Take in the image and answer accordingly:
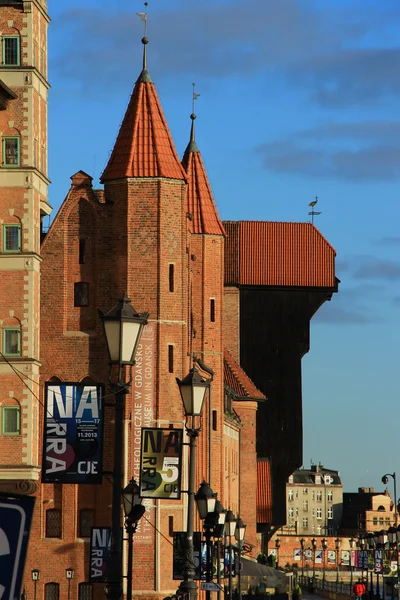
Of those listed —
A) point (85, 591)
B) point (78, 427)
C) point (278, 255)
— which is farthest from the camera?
point (278, 255)

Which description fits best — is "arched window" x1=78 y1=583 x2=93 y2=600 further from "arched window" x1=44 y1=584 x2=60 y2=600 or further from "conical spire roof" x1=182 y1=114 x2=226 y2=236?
"conical spire roof" x1=182 y1=114 x2=226 y2=236

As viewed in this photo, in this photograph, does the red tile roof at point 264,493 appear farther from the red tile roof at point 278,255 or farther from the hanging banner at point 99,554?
the hanging banner at point 99,554

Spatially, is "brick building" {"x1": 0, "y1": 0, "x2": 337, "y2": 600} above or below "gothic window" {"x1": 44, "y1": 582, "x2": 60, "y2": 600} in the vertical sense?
above

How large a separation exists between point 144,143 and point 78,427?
4312 centimetres

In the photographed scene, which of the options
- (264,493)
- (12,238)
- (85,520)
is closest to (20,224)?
(12,238)

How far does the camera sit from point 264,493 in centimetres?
10400

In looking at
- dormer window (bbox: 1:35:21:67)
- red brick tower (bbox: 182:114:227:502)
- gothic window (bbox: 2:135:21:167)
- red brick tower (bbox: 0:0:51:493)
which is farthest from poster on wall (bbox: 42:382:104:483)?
red brick tower (bbox: 182:114:227:502)

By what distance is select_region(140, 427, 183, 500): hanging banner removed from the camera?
1296 inches

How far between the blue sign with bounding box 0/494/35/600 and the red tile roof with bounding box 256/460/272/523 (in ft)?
315

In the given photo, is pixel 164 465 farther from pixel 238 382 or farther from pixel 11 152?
pixel 238 382

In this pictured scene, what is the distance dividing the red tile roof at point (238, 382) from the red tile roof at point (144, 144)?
35921 mm

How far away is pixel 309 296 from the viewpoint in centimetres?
10325

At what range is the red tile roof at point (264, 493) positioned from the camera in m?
102

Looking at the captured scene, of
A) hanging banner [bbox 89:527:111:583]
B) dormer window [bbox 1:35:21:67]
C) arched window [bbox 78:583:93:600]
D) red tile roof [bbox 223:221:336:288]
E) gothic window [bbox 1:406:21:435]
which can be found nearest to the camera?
hanging banner [bbox 89:527:111:583]
